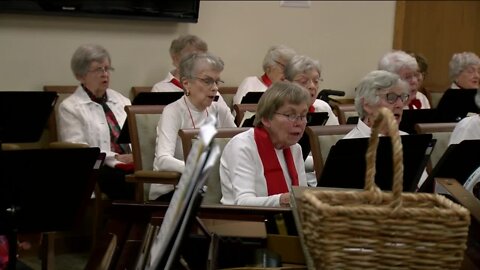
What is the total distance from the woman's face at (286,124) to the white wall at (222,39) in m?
2.34

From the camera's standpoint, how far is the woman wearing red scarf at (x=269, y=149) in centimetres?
297

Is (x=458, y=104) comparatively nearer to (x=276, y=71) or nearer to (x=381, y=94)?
(x=276, y=71)

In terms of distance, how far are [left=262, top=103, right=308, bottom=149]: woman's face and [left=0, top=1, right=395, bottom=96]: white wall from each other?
2.34 m

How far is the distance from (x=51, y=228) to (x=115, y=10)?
315cm

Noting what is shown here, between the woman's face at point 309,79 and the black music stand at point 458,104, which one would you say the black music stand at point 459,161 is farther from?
the black music stand at point 458,104

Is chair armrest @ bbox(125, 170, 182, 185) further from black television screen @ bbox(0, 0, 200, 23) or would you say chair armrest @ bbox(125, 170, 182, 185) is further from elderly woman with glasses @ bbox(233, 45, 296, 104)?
elderly woman with glasses @ bbox(233, 45, 296, 104)

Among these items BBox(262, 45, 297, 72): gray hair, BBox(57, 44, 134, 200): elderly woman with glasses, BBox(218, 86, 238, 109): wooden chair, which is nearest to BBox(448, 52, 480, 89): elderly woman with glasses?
BBox(262, 45, 297, 72): gray hair

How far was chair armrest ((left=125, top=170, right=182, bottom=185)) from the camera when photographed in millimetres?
3518

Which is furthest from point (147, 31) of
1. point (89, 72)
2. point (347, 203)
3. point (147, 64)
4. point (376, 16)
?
point (347, 203)

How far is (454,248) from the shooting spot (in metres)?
1.40

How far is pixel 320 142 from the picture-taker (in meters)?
3.20

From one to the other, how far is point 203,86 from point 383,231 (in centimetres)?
277

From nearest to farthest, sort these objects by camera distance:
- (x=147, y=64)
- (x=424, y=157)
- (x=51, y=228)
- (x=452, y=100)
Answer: (x=51, y=228) → (x=424, y=157) → (x=452, y=100) → (x=147, y=64)

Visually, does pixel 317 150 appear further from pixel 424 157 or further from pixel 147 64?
pixel 147 64
